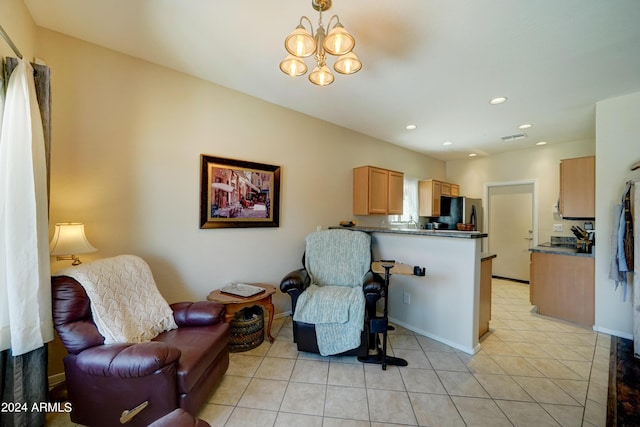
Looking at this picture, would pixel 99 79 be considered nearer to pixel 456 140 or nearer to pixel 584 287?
pixel 456 140

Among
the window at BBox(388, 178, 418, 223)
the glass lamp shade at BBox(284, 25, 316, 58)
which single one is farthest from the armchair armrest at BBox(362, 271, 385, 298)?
the window at BBox(388, 178, 418, 223)

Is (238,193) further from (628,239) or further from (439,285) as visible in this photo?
(628,239)

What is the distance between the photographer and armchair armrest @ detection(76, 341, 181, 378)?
1291 millimetres

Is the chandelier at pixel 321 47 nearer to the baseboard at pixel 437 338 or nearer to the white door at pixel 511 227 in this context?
the baseboard at pixel 437 338

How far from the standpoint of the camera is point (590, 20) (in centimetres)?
166

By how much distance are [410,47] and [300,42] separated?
3.42 feet

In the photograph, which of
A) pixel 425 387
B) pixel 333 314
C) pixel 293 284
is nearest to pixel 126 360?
pixel 293 284

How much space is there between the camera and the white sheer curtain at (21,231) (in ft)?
4.23

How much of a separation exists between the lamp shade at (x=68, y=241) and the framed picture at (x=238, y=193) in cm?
91

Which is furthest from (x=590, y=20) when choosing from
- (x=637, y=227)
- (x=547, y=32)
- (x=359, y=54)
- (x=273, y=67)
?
(x=273, y=67)

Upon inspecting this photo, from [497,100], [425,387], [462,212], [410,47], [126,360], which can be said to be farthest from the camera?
[462,212]

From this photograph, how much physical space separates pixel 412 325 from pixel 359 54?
283 cm

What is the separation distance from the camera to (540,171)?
464 cm

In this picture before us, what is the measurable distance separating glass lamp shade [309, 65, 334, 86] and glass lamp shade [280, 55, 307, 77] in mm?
69
